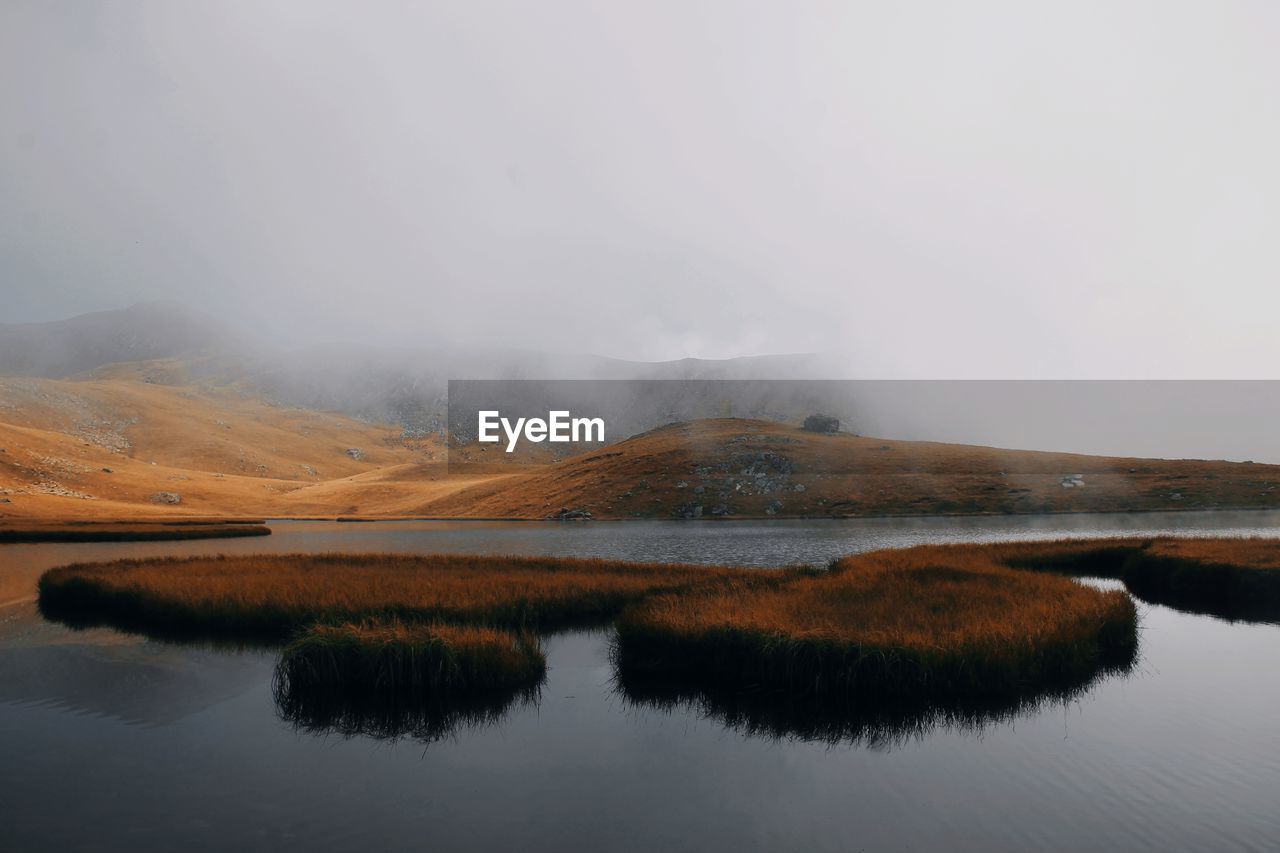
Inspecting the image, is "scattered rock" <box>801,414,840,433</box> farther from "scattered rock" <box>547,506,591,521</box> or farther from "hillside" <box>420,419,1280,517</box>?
"scattered rock" <box>547,506,591,521</box>

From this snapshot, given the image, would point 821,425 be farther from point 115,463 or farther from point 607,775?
point 607,775

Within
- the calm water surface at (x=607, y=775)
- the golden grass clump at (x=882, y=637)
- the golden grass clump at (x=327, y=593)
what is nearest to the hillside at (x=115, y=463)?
the golden grass clump at (x=327, y=593)

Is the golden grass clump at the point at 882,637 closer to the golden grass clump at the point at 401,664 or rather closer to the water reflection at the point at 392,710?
the golden grass clump at the point at 401,664

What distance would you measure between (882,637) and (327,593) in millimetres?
22234

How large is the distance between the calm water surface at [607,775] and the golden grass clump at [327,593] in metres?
5.29

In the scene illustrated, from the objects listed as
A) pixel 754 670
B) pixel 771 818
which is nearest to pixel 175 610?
pixel 754 670

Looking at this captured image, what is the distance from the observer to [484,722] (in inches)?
676

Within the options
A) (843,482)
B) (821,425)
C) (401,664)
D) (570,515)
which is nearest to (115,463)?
(570,515)

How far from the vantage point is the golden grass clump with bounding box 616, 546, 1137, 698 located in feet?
62.4

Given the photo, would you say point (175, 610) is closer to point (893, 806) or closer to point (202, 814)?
point (202, 814)

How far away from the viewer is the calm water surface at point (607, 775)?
11.6 meters

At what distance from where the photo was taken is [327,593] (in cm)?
2927

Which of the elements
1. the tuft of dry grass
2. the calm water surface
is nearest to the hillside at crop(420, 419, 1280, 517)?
the tuft of dry grass

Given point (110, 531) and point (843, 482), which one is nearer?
point (110, 531)
